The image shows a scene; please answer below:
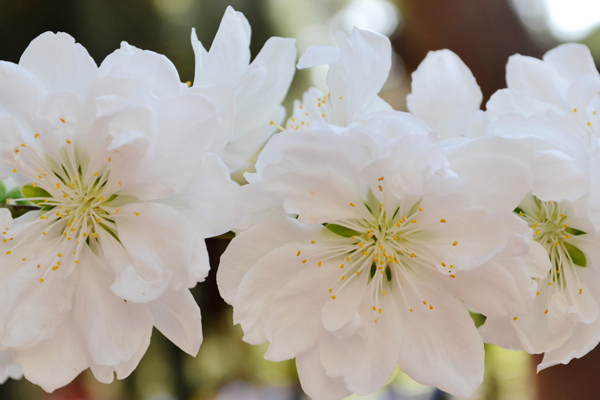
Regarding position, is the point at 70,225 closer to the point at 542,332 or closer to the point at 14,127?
the point at 14,127

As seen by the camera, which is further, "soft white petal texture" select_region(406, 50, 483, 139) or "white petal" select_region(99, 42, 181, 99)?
"soft white petal texture" select_region(406, 50, 483, 139)

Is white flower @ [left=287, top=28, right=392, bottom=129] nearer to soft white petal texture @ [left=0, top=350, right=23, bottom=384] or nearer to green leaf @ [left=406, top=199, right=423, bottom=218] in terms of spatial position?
green leaf @ [left=406, top=199, right=423, bottom=218]

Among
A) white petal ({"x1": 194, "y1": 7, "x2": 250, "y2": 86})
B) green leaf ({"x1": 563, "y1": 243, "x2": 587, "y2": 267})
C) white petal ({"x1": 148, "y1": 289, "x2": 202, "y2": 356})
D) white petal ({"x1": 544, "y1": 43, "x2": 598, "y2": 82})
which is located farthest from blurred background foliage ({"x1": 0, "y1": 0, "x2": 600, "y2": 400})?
white petal ({"x1": 148, "y1": 289, "x2": 202, "y2": 356})

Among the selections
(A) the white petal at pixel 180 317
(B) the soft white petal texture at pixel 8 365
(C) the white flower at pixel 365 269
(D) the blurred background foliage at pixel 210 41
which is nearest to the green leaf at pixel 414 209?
(C) the white flower at pixel 365 269

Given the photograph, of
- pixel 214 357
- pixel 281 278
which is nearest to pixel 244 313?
pixel 281 278

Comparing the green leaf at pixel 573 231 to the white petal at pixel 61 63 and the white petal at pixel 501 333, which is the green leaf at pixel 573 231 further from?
the white petal at pixel 61 63

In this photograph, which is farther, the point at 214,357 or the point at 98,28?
the point at 214,357

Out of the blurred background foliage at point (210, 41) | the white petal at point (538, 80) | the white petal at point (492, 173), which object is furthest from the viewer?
the blurred background foliage at point (210, 41)

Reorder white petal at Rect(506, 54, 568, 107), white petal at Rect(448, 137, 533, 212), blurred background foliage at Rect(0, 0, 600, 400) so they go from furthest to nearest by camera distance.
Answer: blurred background foliage at Rect(0, 0, 600, 400) < white petal at Rect(506, 54, 568, 107) < white petal at Rect(448, 137, 533, 212)
